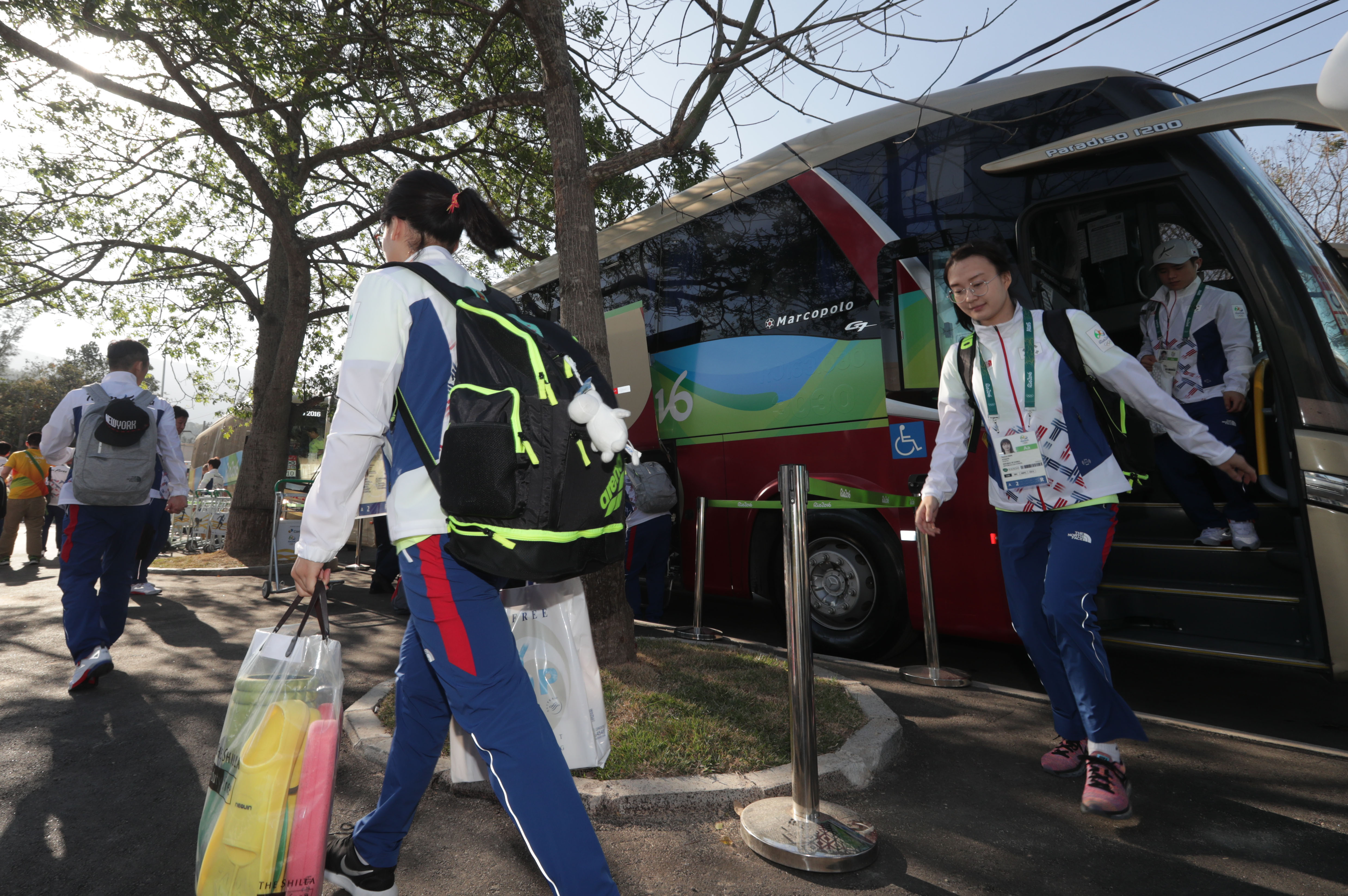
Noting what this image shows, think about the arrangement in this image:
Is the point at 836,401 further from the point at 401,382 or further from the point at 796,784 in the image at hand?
the point at 401,382

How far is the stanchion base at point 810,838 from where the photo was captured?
8.39 ft

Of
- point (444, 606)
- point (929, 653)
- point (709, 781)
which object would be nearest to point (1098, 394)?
point (709, 781)

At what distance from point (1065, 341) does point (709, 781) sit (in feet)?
7.27

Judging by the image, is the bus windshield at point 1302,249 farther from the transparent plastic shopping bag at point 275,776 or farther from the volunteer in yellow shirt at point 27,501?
the volunteer in yellow shirt at point 27,501

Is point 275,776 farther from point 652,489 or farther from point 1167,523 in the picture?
point 1167,523

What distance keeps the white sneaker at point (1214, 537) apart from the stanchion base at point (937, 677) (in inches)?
58.2

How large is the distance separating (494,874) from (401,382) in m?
1.63

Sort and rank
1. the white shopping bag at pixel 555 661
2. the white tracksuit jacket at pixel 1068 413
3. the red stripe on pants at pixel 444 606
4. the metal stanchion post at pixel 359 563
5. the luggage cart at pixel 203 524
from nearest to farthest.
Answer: the red stripe on pants at pixel 444 606
the white shopping bag at pixel 555 661
the white tracksuit jacket at pixel 1068 413
the metal stanchion post at pixel 359 563
the luggage cart at pixel 203 524

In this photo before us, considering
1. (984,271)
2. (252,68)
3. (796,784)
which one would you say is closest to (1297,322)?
(984,271)

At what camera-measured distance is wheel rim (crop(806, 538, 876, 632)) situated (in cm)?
547

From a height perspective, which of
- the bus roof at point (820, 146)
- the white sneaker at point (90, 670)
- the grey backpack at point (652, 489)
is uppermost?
the bus roof at point (820, 146)

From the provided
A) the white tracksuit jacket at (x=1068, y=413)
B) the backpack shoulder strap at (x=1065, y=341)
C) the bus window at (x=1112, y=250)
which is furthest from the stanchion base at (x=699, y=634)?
the backpack shoulder strap at (x=1065, y=341)

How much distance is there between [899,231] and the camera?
5164mm

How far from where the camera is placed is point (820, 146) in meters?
5.80
